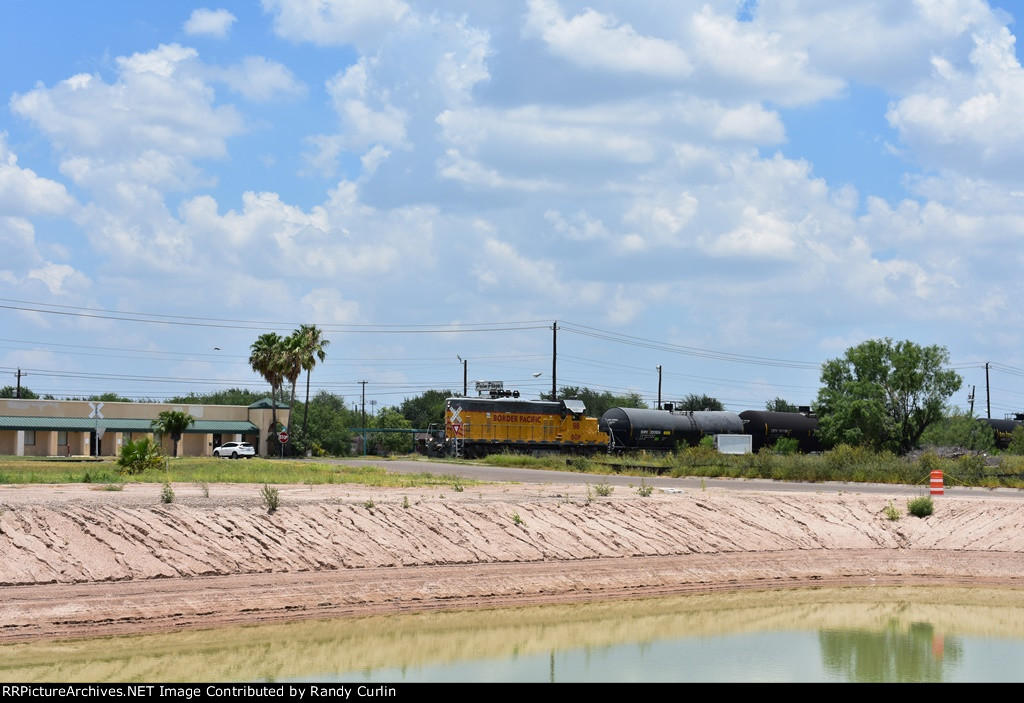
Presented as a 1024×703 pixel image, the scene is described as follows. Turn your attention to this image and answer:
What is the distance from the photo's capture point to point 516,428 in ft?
251

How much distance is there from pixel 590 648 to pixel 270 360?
260 feet

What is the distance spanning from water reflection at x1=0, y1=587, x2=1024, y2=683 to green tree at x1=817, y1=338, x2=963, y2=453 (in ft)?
185

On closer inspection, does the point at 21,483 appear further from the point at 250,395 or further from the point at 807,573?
the point at 250,395

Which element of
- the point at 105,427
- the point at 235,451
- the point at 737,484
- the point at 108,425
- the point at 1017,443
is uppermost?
the point at 108,425

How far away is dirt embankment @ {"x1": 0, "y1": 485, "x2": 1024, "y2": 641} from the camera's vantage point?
21.9m

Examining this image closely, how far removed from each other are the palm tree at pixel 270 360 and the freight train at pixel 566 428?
840 inches

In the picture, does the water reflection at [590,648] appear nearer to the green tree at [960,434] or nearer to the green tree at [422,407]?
the green tree at [960,434]

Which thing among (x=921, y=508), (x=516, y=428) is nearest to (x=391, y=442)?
(x=516, y=428)

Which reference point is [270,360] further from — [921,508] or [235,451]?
[921,508]

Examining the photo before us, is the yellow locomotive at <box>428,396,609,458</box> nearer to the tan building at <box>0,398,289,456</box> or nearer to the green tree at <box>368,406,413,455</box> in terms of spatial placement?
the tan building at <box>0,398,289,456</box>

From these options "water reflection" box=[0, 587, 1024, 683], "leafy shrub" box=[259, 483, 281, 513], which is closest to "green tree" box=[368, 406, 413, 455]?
"leafy shrub" box=[259, 483, 281, 513]

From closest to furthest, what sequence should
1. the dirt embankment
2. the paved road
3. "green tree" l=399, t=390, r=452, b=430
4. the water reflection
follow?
the water reflection → the dirt embankment → the paved road → "green tree" l=399, t=390, r=452, b=430
